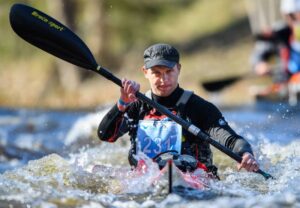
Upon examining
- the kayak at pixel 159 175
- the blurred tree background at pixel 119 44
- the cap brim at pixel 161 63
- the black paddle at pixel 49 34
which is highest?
the blurred tree background at pixel 119 44

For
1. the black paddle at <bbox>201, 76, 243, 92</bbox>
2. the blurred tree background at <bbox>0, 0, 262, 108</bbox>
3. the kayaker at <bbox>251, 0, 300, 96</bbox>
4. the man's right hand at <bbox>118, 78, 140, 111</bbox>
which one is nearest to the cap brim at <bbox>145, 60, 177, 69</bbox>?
the man's right hand at <bbox>118, 78, 140, 111</bbox>

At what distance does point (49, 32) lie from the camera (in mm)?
5883

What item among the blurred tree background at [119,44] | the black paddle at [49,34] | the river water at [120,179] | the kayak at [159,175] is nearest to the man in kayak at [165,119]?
the kayak at [159,175]

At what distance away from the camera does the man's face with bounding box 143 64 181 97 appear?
5.40 meters

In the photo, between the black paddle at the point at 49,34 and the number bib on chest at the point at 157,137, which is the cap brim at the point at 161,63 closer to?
the number bib on chest at the point at 157,137

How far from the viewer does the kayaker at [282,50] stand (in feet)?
40.1

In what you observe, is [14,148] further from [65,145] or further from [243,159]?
[243,159]

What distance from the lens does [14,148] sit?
30.0 feet

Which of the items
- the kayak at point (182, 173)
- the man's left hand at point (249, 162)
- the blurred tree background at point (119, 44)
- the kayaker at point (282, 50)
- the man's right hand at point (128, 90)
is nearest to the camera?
the kayak at point (182, 173)

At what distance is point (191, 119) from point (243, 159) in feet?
1.82

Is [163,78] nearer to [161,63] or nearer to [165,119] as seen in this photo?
[161,63]

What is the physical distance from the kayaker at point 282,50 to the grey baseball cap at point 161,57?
22.8ft

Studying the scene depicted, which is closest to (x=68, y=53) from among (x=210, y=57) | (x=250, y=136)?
(x=250, y=136)

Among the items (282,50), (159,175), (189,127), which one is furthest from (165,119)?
(282,50)
